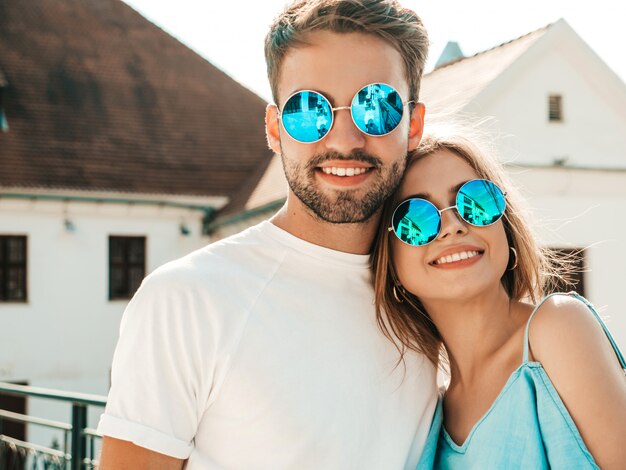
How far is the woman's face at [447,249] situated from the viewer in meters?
2.66

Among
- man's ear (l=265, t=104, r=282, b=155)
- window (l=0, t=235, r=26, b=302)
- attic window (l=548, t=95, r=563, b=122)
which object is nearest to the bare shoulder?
man's ear (l=265, t=104, r=282, b=155)

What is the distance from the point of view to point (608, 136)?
16781mm

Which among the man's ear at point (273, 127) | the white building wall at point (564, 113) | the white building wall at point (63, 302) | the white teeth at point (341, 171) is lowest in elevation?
the white building wall at point (63, 302)

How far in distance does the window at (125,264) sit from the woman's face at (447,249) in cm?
1696

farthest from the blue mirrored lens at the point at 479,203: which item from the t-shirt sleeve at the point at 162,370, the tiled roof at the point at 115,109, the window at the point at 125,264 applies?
the window at the point at 125,264

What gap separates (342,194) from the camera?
262 cm

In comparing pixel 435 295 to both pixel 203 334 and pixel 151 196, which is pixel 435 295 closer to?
pixel 203 334

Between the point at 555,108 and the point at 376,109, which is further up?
the point at 555,108

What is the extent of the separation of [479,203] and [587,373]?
672 mm

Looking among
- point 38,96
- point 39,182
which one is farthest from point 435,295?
point 38,96

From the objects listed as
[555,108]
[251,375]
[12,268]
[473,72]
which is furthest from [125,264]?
[251,375]

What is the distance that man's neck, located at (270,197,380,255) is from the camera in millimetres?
2689

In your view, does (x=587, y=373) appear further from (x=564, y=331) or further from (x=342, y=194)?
(x=342, y=194)

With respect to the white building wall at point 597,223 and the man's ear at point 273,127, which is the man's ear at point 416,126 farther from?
the white building wall at point 597,223
